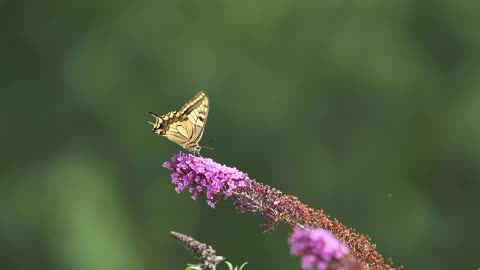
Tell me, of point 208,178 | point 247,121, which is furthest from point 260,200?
point 247,121

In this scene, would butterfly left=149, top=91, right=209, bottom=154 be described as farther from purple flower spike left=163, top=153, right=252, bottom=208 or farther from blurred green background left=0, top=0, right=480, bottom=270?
blurred green background left=0, top=0, right=480, bottom=270

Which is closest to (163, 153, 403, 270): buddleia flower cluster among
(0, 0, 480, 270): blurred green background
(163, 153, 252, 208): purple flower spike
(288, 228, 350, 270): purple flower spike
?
(163, 153, 252, 208): purple flower spike

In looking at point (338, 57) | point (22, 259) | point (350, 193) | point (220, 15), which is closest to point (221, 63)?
point (220, 15)

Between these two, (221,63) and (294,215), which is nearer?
(294,215)

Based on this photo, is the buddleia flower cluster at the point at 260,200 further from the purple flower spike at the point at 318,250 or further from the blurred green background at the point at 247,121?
the blurred green background at the point at 247,121

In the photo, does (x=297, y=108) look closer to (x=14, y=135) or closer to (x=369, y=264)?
(x=14, y=135)

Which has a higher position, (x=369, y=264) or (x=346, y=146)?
(x=346, y=146)

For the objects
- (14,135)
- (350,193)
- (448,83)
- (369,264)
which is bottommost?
(369,264)
